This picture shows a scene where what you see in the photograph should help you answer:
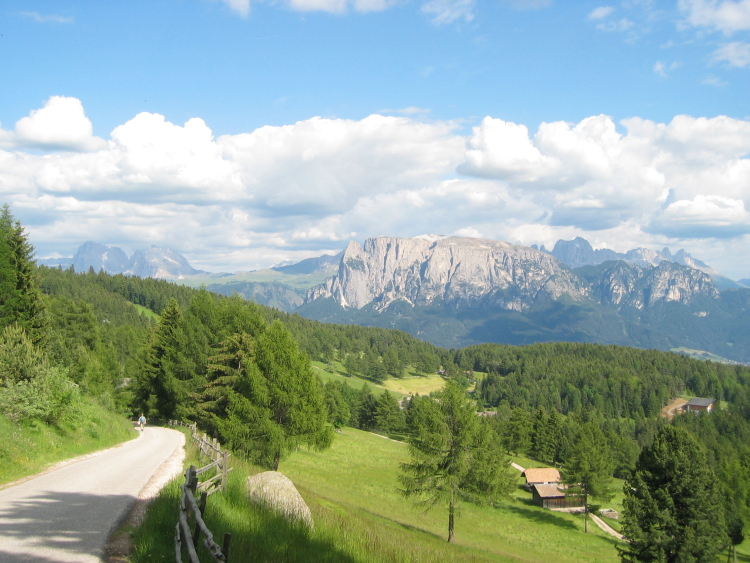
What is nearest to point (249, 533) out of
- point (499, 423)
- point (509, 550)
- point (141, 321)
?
point (509, 550)

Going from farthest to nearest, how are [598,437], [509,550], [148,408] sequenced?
[598,437] → [148,408] → [509,550]

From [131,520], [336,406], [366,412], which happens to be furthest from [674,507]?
[366,412]

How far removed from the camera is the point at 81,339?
61.0 m

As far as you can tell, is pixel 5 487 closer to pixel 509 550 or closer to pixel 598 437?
pixel 509 550

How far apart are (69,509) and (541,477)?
6838 cm

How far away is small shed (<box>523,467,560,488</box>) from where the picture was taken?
66.4 meters

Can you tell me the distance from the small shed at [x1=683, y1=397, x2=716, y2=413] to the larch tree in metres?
167

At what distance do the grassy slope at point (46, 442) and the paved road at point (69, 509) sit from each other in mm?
897

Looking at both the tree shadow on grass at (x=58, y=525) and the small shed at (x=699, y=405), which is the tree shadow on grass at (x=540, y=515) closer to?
the tree shadow on grass at (x=58, y=525)

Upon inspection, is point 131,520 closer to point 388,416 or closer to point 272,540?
point 272,540

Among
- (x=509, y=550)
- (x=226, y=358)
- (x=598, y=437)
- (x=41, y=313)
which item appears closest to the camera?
(x=226, y=358)

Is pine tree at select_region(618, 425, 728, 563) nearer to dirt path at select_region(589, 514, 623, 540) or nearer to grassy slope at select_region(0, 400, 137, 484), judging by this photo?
dirt path at select_region(589, 514, 623, 540)

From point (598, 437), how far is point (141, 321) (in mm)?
122685

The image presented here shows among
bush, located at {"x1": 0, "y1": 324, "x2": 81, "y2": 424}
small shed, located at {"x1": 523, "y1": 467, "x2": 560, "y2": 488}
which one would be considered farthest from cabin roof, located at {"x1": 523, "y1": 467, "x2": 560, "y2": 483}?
bush, located at {"x1": 0, "y1": 324, "x2": 81, "y2": 424}
